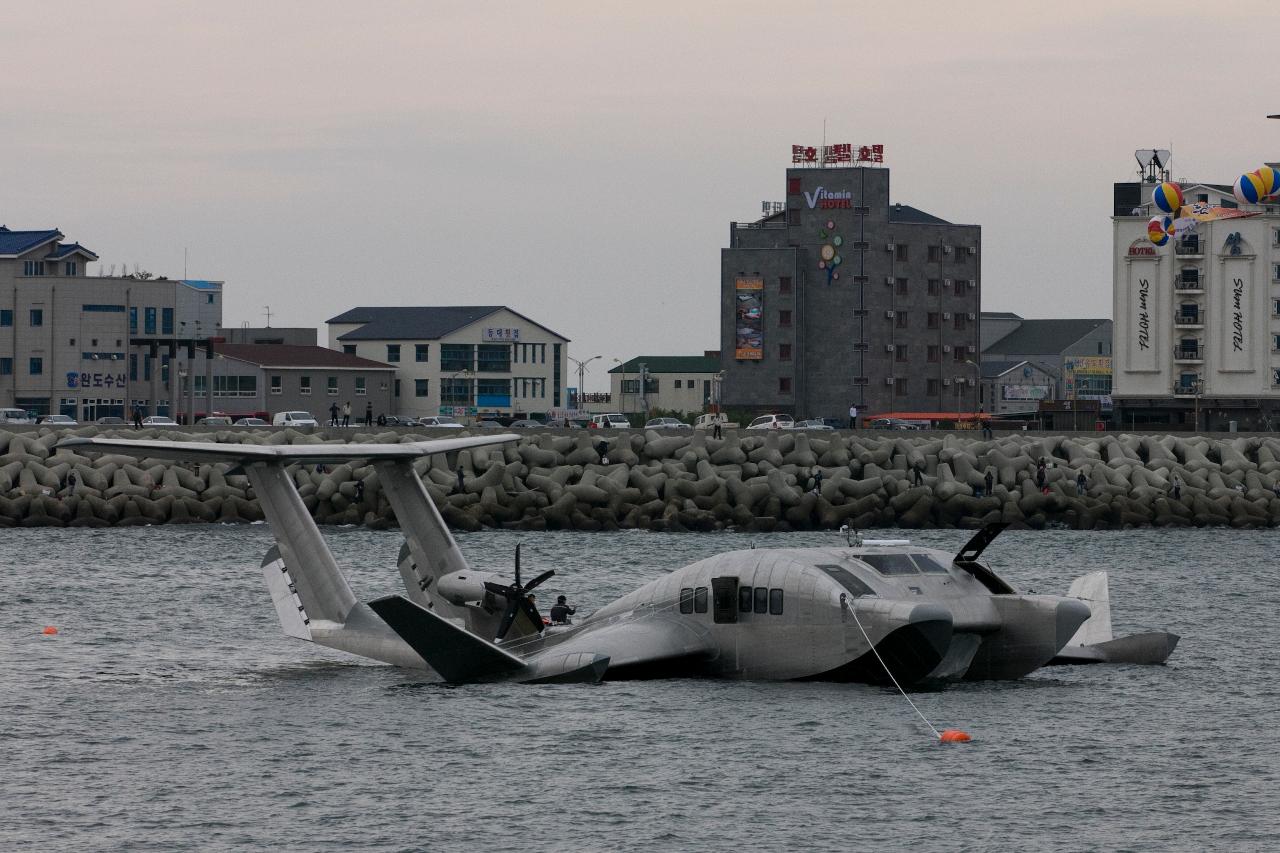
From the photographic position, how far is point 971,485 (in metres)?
97.1

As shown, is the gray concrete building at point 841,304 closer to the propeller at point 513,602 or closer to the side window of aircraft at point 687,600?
the propeller at point 513,602

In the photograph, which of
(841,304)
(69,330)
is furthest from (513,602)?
(841,304)

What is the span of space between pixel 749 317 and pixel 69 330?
68804 mm

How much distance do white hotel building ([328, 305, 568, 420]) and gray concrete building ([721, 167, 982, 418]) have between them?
22.7 metres

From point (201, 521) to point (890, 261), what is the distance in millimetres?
107474

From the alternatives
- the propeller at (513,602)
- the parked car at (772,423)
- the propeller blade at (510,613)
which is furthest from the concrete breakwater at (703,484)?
the propeller blade at (510,613)

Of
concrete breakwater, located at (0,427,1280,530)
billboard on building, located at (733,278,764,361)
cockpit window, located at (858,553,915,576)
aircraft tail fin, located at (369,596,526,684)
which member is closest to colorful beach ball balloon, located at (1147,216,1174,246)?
concrete breakwater, located at (0,427,1280,530)

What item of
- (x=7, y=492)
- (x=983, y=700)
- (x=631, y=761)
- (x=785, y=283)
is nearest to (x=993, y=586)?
(x=983, y=700)

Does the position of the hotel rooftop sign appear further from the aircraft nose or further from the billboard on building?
the aircraft nose

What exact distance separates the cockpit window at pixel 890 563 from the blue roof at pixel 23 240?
132863mm

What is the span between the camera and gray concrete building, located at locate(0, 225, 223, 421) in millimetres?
152125

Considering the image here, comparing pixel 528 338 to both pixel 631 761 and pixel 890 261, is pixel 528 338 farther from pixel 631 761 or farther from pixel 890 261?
pixel 631 761

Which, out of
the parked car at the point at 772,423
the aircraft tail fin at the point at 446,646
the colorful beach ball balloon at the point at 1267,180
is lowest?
the aircraft tail fin at the point at 446,646

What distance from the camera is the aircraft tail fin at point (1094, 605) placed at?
45.5 m
